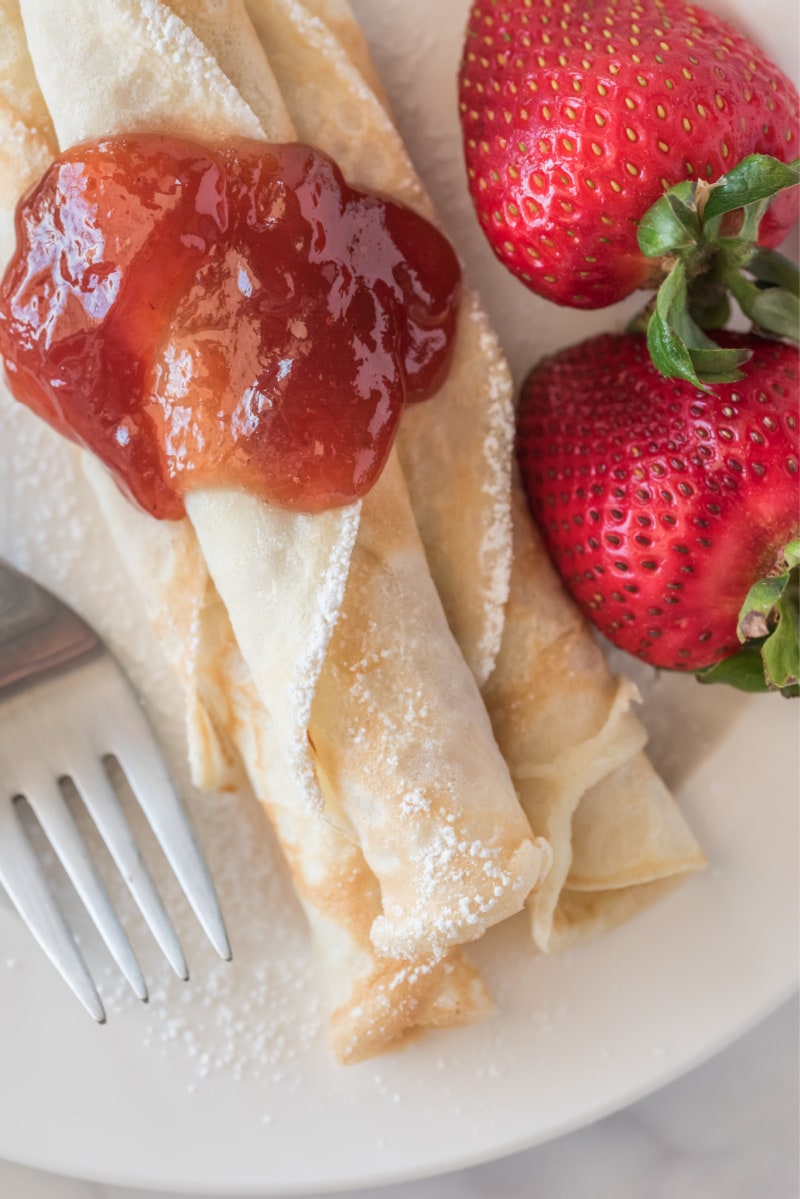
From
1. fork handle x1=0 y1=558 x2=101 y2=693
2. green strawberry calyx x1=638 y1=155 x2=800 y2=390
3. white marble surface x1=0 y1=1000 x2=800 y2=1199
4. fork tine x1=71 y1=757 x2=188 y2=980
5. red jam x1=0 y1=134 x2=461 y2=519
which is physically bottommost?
white marble surface x1=0 y1=1000 x2=800 y2=1199

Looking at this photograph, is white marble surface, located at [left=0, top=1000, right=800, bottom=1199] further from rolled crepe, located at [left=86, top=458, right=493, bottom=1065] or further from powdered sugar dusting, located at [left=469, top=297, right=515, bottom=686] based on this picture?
powdered sugar dusting, located at [left=469, top=297, right=515, bottom=686]

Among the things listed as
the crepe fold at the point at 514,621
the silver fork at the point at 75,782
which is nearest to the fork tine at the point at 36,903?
the silver fork at the point at 75,782

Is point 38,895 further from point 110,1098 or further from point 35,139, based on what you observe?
point 35,139

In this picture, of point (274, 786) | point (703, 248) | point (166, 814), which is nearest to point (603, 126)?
point (703, 248)

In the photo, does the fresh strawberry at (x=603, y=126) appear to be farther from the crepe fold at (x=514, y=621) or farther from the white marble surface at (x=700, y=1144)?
the white marble surface at (x=700, y=1144)

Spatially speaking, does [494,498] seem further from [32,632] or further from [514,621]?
[32,632]

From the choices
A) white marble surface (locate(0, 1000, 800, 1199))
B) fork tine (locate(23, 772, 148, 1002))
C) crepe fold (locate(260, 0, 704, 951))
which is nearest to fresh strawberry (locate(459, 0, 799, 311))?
crepe fold (locate(260, 0, 704, 951))
